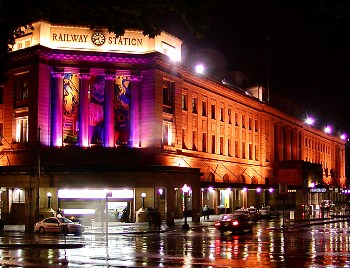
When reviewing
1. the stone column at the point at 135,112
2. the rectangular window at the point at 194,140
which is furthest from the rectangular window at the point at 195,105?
the stone column at the point at 135,112

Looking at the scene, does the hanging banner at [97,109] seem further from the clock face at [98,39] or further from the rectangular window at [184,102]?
the rectangular window at [184,102]

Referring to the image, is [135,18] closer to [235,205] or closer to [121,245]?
[121,245]

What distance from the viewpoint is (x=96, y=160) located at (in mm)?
57156

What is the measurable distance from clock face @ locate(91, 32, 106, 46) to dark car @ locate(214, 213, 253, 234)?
79.1ft

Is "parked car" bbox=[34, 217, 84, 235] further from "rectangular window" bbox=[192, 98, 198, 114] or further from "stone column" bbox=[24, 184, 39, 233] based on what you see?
"rectangular window" bbox=[192, 98, 198, 114]

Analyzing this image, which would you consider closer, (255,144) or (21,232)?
(21,232)

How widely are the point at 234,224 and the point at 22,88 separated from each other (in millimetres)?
28388

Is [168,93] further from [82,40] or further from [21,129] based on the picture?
[21,129]

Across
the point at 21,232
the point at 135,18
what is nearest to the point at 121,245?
the point at 21,232

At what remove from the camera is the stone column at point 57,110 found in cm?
5675

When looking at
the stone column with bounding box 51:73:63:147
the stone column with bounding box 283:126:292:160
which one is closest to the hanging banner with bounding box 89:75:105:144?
the stone column with bounding box 51:73:63:147

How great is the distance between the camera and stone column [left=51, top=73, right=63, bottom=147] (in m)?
56.8

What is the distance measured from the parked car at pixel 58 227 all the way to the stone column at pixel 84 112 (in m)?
15.0

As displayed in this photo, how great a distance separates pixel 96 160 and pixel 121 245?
82.3ft
